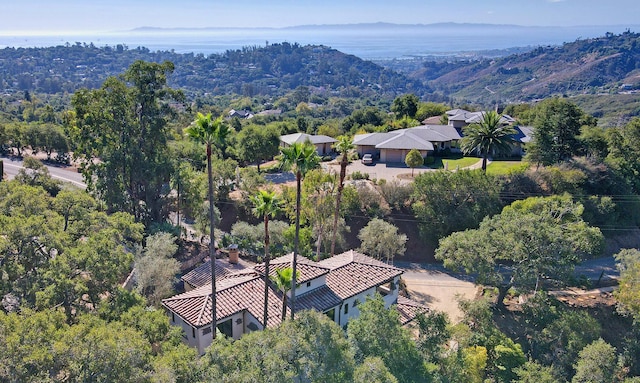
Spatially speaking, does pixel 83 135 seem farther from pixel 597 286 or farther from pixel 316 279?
pixel 597 286

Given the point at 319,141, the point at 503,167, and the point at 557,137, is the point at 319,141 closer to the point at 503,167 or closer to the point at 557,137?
the point at 503,167

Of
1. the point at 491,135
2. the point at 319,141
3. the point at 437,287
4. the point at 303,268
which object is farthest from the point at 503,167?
the point at 303,268

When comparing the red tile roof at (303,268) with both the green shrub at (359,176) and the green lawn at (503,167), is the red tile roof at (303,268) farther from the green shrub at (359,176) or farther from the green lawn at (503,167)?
the green lawn at (503,167)

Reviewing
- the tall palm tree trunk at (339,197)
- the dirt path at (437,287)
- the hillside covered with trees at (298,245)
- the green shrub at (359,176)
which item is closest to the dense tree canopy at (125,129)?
the hillside covered with trees at (298,245)

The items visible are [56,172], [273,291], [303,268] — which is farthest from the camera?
[56,172]

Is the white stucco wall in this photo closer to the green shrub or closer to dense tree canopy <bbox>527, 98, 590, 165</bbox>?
the green shrub

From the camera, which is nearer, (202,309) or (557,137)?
(202,309)
